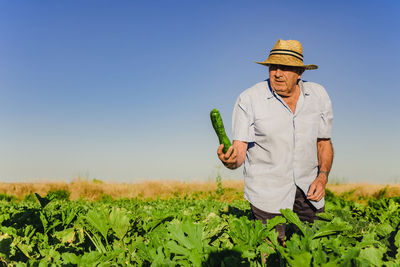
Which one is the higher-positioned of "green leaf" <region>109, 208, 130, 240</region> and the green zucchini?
the green zucchini

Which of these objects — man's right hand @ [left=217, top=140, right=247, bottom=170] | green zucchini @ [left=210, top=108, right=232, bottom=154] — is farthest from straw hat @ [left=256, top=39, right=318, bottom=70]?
green zucchini @ [left=210, top=108, right=232, bottom=154]

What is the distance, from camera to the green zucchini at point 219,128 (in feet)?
11.0

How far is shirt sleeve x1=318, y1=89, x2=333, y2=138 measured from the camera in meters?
4.46

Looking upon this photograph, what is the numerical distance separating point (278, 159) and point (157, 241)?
223cm

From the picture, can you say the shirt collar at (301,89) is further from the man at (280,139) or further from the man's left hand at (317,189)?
the man's left hand at (317,189)

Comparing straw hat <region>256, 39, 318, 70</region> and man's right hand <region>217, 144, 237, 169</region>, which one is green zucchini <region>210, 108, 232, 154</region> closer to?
man's right hand <region>217, 144, 237, 169</region>

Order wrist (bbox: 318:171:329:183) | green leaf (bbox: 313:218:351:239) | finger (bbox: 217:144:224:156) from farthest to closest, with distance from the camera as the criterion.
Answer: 1. wrist (bbox: 318:171:329:183)
2. finger (bbox: 217:144:224:156)
3. green leaf (bbox: 313:218:351:239)

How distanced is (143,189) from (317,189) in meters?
13.7

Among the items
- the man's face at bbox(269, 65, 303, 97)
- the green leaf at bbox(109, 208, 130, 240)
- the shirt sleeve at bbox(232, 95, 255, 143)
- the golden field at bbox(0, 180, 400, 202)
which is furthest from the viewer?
the golden field at bbox(0, 180, 400, 202)

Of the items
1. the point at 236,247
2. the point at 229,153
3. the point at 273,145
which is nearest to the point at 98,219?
the point at 236,247

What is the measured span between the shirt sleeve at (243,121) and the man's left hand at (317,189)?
3.06 feet

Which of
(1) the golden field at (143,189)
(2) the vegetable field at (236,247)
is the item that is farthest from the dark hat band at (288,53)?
(1) the golden field at (143,189)

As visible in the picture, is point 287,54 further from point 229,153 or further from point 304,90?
point 229,153

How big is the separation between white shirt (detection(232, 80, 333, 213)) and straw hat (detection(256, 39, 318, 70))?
0.33 m
